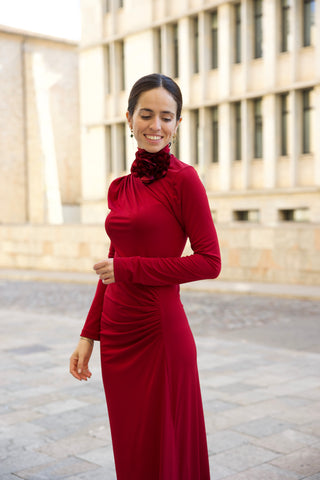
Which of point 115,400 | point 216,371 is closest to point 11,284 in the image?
point 216,371

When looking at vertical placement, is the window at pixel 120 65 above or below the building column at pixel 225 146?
above

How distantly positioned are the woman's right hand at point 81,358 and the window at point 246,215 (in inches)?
970

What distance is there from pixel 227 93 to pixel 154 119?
2623cm

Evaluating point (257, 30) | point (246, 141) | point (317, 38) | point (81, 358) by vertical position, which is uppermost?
point (257, 30)

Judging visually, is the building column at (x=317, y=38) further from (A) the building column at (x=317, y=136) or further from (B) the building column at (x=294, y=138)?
(B) the building column at (x=294, y=138)

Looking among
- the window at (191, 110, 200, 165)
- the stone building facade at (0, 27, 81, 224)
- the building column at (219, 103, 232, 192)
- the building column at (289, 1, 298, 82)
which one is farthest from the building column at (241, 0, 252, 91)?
the stone building facade at (0, 27, 81, 224)

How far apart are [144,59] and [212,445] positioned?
28.9m

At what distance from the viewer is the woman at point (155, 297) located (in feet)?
7.84

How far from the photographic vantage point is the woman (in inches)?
94.0

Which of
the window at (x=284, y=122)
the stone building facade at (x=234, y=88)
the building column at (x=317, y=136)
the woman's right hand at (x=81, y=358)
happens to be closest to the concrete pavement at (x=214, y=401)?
the woman's right hand at (x=81, y=358)

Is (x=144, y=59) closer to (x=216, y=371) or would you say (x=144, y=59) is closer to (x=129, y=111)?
(x=216, y=371)

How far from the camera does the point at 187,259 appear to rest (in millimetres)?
2355

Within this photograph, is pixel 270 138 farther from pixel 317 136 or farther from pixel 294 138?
pixel 317 136

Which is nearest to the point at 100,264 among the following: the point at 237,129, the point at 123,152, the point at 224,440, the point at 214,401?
the point at 224,440
